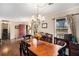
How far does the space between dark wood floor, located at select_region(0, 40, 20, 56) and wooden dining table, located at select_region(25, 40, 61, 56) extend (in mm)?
227

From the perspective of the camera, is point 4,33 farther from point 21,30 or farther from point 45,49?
point 45,49

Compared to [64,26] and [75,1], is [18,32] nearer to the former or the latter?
[64,26]

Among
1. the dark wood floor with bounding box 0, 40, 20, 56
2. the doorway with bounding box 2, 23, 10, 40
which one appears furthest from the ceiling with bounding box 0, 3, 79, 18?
the dark wood floor with bounding box 0, 40, 20, 56

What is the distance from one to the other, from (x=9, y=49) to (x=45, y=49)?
603mm

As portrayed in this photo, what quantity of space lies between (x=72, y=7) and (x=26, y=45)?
1.00m

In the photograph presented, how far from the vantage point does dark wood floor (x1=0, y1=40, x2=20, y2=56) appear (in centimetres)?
191

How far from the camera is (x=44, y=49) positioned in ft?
6.34

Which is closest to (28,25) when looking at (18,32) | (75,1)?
(18,32)

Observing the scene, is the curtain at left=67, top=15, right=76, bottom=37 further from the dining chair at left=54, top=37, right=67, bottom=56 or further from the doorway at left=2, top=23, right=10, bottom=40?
the doorway at left=2, top=23, right=10, bottom=40

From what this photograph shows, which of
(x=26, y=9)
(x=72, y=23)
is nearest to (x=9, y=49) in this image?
(x=26, y=9)

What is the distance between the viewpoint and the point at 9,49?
6.27ft

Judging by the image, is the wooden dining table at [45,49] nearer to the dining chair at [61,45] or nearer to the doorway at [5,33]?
the dining chair at [61,45]

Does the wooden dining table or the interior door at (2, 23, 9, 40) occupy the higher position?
the interior door at (2, 23, 9, 40)

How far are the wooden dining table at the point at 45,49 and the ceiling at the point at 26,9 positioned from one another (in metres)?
0.51
